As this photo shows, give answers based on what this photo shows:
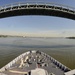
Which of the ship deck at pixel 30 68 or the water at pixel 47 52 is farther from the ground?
the water at pixel 47 52

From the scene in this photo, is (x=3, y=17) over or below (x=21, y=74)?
over

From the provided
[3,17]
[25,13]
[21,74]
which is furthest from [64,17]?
[21,74]

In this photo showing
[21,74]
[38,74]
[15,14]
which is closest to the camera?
[38,74]

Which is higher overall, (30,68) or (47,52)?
(47,52)

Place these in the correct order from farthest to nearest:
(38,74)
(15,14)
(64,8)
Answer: (15,14) → (64,8) → (38,74)

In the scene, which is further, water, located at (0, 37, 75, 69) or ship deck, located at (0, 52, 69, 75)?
water, located at (0, 37, 75, 69)

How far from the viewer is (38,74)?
13.3 meters

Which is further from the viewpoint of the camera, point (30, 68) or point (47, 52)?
point (47, 52)

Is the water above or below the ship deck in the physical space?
above

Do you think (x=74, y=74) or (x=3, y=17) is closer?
(x=74, y=74)

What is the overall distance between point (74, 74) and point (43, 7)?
116 ft

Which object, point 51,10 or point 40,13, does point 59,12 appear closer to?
point 51,10

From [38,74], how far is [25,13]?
131 ft

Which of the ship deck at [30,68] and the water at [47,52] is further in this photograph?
the water at [47,52]
